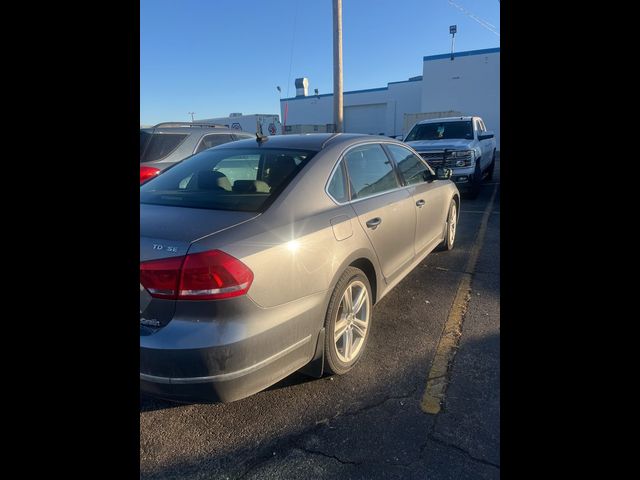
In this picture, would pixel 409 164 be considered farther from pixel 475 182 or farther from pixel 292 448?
pixel 475 182

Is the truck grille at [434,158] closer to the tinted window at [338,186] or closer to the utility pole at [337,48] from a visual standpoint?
the utility pole at [337,48]

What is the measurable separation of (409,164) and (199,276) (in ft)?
9.80

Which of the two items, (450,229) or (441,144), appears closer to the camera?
(450,229)

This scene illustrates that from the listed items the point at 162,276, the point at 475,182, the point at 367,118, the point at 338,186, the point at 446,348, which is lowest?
Result: the point at 446,348

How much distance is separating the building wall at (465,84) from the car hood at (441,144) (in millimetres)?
18418

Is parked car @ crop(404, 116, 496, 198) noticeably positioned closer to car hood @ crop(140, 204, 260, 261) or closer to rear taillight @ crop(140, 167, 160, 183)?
rear taillight @ crop(140, 167, 160, 183)

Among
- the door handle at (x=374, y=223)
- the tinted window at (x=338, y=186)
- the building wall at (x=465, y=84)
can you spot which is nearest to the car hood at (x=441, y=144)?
the door handle at (x=374, y=223)

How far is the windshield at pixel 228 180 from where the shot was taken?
268 centimetres

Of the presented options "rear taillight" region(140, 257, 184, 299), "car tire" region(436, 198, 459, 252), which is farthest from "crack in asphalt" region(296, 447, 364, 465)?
"car tire" region(436, 198, 459, 252)

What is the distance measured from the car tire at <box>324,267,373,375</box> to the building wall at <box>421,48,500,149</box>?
26383 millimetres

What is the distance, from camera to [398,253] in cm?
369

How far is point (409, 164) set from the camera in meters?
4.43

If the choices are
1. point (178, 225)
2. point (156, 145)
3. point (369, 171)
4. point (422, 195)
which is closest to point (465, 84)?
point (156, 145)
